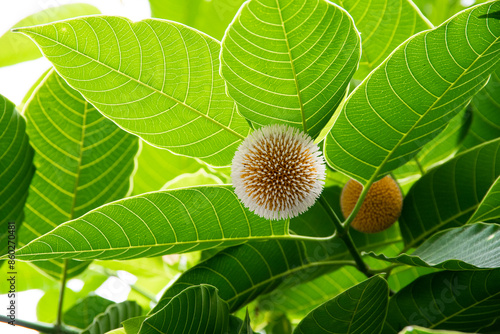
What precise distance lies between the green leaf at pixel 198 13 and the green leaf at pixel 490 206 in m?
0.86

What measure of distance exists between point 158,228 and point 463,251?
54 cm

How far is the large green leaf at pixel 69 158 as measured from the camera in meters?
1.08

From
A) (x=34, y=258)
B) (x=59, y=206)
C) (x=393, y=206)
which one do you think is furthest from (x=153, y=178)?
(x=393, y=206)

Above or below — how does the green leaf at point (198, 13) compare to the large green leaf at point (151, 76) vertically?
above

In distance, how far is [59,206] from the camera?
1.15m

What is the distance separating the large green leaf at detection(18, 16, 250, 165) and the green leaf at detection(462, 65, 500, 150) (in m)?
0.64

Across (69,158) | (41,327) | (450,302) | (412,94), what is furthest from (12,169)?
(450,302)

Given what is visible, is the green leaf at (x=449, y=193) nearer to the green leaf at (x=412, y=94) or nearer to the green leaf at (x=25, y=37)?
the green leaf at (x=412, y=94)

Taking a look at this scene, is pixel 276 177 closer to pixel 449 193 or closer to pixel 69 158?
pixel 449 193

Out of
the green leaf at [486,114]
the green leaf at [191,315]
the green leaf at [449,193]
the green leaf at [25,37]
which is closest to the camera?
the green leaf at [191,315]

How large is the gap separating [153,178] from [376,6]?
80 cm

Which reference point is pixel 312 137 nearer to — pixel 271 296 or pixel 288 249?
pixel 288 249

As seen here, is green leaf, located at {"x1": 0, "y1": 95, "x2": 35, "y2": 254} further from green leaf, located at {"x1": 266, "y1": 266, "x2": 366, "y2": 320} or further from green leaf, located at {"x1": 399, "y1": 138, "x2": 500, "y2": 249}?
green leaf, located at {"x1": 399, "y1": 138, "x2": 500, "y2": 249}

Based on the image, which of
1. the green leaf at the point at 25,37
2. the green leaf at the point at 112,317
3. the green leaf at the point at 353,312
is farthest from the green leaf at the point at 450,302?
the green leaf at the point at 25,37
